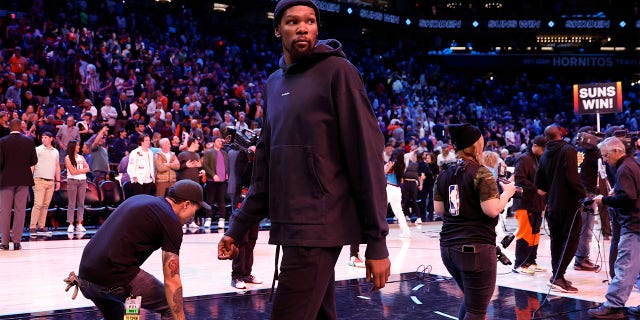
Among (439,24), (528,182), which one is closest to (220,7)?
(439,24)

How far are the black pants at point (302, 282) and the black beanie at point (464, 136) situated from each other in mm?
2457

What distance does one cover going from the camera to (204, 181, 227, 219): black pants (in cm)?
1549

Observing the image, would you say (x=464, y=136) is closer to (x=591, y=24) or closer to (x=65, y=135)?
(x=65, y=135)

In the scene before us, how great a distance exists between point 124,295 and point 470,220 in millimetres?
2365

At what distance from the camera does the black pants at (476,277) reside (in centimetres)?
475

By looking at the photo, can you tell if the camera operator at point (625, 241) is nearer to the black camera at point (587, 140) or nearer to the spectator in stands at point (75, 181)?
the black camera at point (587, 140)

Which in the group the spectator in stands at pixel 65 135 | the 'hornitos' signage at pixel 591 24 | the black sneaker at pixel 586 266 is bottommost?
the black sneaker at pixel 586 266

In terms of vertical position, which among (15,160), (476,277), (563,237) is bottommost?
(563,237)

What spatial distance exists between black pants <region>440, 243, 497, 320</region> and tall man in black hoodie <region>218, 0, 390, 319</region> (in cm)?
195

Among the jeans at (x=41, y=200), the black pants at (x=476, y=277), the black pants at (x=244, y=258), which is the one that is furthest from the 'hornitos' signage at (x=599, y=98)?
the jeans at (x=41, y=200)

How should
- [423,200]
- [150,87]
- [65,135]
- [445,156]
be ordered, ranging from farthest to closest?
[150,87], [445,156], [423,200], [65,135]

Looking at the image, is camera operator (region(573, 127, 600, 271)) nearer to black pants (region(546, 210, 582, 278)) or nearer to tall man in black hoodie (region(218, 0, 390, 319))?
black pants (region(546, 210, 582, 278))

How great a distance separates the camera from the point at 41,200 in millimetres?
13039

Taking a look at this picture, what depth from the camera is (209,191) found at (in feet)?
51.2
